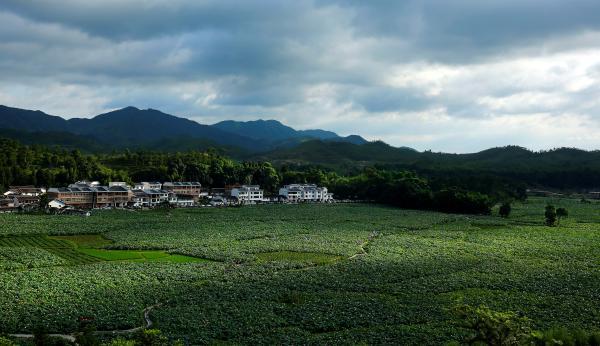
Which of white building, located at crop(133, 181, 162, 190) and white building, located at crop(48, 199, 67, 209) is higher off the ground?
white building, located at crop(133, 181, 162, 190)

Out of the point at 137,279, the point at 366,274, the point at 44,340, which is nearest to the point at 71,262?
the point at 137,279

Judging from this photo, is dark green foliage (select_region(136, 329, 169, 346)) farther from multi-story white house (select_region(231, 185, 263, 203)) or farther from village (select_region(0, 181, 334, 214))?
multi-story white house (select_region(231, 185, 263, 203))

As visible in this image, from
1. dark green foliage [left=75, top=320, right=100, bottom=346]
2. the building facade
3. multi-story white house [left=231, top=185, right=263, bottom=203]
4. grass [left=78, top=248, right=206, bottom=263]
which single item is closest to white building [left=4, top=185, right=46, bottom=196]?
the building facade

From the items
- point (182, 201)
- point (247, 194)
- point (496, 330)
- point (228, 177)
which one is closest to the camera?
point (496, 330)

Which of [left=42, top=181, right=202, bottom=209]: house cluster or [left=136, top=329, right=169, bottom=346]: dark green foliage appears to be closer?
[left=136, top=329, right=169, bottom=346]: dark green foliage

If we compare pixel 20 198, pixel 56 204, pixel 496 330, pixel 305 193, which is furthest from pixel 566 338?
pixel 305 193

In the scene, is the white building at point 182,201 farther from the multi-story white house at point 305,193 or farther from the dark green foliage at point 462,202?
the dark green foliage at point 462,202

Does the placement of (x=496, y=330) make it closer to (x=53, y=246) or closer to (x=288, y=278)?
(x=288, y=278)
